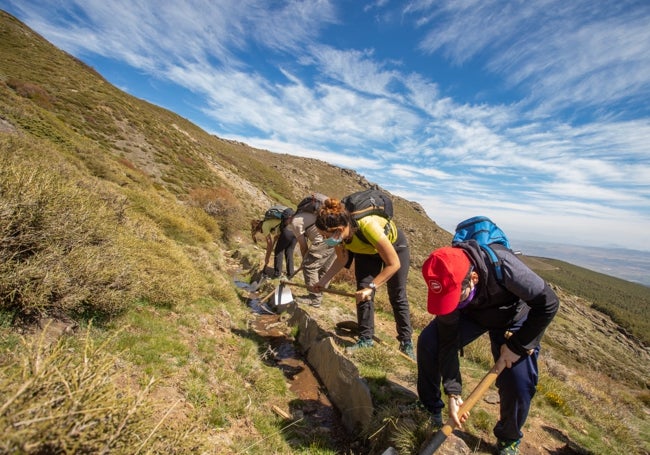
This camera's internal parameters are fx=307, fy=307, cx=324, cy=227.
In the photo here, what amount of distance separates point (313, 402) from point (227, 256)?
9759 millimetres

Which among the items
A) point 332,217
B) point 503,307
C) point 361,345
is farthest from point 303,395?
point 503,307

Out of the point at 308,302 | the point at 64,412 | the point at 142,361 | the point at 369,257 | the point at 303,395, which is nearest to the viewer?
the point at 64,412

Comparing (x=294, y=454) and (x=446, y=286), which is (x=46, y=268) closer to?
(x=294, y=454)

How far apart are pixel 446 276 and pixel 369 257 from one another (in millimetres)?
2367

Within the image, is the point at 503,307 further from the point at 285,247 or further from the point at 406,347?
the point at 285,247

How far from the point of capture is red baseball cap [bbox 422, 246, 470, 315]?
103 inches

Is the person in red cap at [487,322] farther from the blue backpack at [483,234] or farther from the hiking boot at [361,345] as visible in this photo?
the hiking boot at [361,345]

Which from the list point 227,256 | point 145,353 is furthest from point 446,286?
point 227,256

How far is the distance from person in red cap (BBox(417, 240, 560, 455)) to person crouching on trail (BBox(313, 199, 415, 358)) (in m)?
1.20

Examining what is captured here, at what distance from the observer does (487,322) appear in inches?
126

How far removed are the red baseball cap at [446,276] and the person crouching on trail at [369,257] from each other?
4.99 ft

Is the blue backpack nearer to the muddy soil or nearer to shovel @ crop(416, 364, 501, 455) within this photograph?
shovel @ crop(416, 364, 501, 455)

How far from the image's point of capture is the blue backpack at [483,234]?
291 cm

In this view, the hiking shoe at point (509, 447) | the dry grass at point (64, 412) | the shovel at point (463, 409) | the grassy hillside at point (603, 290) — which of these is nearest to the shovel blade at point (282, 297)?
the shovel at point (463, 409)
